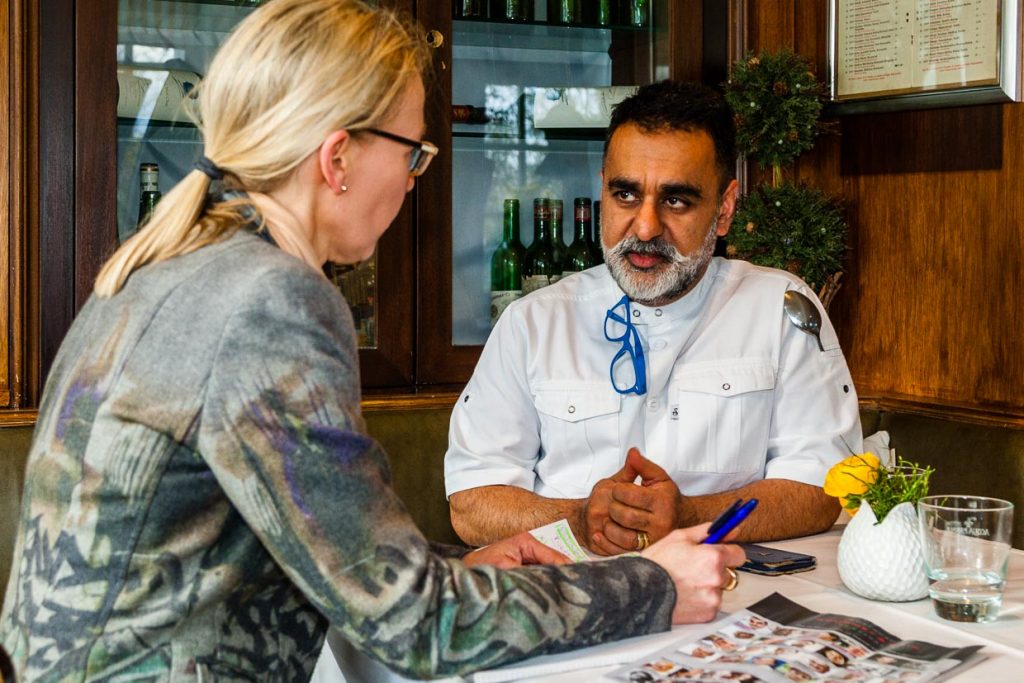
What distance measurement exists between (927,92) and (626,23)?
2.30 feet

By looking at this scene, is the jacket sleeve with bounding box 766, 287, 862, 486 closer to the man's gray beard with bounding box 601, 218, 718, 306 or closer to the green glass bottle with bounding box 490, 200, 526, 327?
the man's gray beard with bounding box 601, 218, 718, 306

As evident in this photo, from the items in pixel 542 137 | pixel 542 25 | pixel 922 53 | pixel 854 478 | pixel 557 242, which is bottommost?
pixel 854 478

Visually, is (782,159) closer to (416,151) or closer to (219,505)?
(416,151)

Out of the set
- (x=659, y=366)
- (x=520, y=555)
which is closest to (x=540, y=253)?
(x=659, y=366)

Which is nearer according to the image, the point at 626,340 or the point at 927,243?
the point at 626,340

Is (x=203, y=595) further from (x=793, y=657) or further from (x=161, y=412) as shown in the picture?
(x=793, y=657)

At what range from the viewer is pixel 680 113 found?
1966mm

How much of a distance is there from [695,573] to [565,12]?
1.83 m

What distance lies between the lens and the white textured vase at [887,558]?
1.24 metres

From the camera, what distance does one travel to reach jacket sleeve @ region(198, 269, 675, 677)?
3.02ft

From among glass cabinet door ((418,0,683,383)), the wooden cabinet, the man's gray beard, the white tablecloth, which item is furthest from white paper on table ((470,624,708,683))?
glass cabinet door ((418,0,683,383))

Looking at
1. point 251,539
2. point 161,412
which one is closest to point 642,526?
point 251,539

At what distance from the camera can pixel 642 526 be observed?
1.57 meters

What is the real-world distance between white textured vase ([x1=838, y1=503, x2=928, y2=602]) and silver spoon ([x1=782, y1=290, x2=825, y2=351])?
677mm
